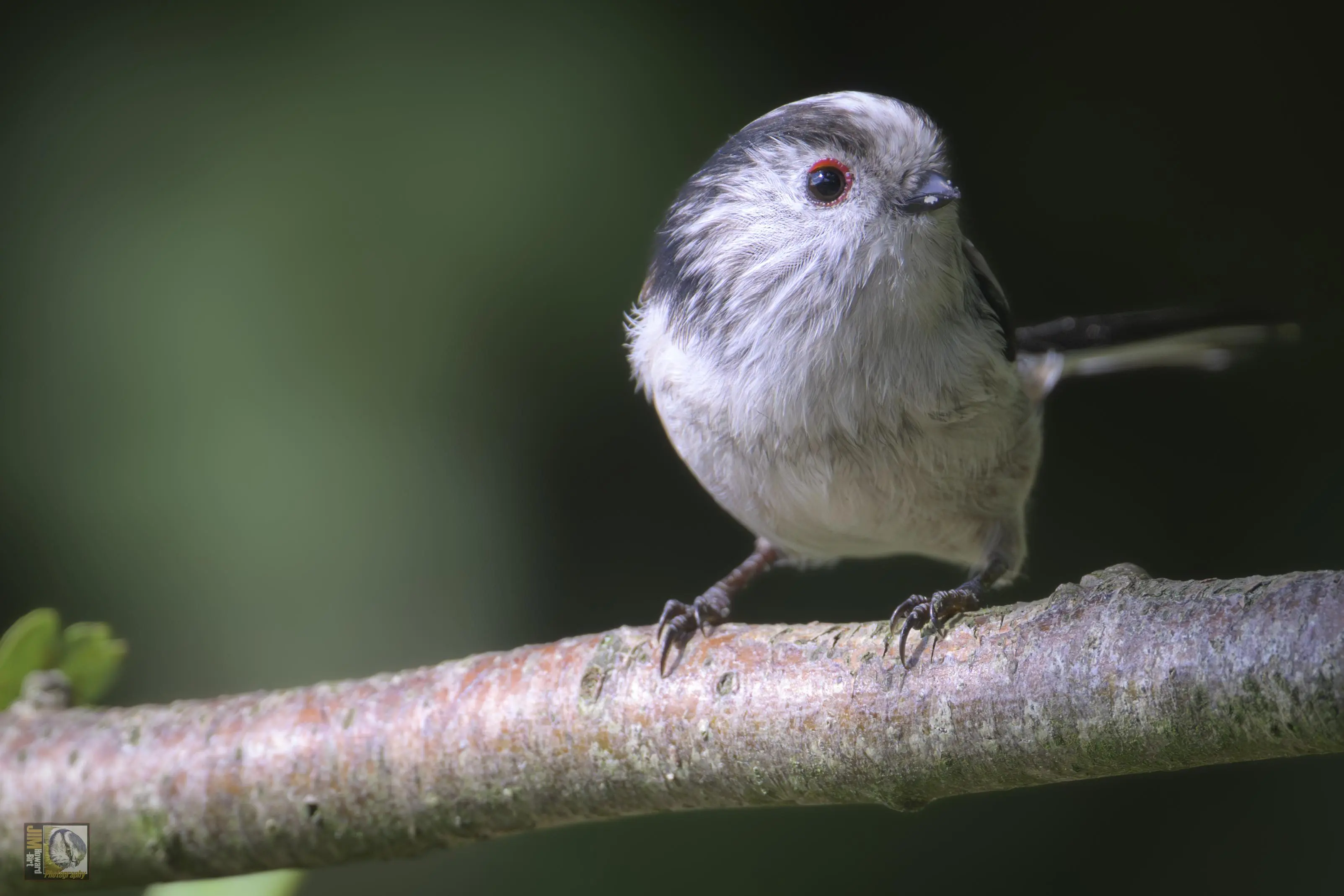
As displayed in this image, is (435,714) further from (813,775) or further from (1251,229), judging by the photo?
(1251,229)

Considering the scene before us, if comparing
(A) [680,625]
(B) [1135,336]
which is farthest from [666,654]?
(B) [1135,336]

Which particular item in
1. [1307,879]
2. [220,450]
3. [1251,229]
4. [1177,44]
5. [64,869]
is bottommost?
[1307,879]

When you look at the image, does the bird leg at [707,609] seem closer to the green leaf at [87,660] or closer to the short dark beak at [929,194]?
the short dark beak at [929,194]

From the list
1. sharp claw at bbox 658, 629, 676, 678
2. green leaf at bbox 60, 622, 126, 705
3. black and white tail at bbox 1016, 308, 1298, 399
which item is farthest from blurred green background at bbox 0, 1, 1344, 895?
sharp claw at bbox 658, 629, 676, 678

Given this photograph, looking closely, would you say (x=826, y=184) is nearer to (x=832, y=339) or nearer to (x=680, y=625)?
(x=832, y=339)

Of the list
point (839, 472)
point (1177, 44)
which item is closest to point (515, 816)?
point (839, 472)

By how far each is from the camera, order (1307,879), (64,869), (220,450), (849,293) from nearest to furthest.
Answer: (849,293)
(64,869)
(1307,879)
(220,450)
